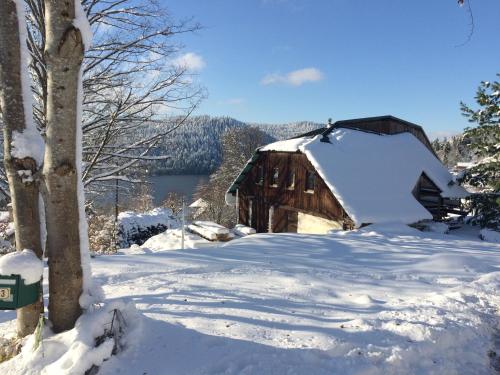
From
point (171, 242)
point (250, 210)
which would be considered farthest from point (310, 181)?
point (171, 242)

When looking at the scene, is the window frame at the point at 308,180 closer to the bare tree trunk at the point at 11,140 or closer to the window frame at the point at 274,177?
the window frame at the point at 274,177

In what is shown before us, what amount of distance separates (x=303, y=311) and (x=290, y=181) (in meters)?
14.1

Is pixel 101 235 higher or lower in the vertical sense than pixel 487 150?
lower

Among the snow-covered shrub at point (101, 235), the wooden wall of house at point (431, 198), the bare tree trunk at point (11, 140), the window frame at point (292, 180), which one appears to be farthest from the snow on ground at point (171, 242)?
the bare tree trunk at point (11, 140)

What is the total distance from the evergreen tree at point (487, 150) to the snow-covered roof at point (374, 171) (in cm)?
129

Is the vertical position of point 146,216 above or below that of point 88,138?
below

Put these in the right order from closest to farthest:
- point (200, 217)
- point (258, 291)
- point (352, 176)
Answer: point (258, 291), point (352, 176), point (200, 217)

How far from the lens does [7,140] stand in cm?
272

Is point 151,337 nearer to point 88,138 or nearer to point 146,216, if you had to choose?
point 88,138

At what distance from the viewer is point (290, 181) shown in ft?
58.6

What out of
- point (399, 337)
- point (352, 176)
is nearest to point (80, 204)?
point (399, 337)

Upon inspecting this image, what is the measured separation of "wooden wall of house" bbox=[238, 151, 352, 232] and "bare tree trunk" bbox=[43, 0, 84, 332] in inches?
501

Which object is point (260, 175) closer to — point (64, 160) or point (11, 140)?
point (11, 140)

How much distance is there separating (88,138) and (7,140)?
5.14m
